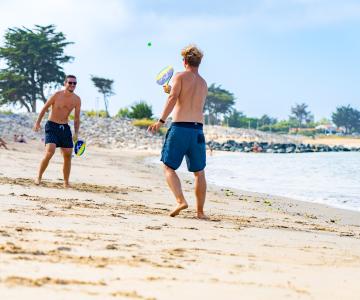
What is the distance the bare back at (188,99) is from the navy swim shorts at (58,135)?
9.71 ft

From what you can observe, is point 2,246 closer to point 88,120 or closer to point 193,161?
point 193,161

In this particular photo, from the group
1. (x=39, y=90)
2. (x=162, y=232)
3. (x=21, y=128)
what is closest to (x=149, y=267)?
(x=162, y=232)

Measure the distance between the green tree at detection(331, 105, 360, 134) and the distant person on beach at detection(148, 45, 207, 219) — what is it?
159 metres

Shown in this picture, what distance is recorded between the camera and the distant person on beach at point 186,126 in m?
5.93

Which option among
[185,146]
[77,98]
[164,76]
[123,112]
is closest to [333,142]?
[123,112]

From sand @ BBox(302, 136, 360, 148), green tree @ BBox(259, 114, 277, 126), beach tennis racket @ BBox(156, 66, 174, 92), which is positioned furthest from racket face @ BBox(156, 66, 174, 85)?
green tree @ BBox(259, 114, 277, 126)

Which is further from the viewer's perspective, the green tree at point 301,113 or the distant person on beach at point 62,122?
the green tree at point 301,113

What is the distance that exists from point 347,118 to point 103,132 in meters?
127

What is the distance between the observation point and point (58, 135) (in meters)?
8.53

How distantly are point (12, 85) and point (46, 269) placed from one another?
188 feet

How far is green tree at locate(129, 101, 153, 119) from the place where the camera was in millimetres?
53750

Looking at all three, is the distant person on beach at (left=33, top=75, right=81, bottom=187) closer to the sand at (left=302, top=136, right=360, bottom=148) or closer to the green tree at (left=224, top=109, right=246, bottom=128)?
the sand at (left=302, top=136, right=360, bottom=148)

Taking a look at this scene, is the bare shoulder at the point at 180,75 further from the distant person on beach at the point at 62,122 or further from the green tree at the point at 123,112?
the green tree at the point at 123,112

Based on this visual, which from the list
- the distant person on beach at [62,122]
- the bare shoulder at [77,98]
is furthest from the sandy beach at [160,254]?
the bare shoulder at [77,98]
